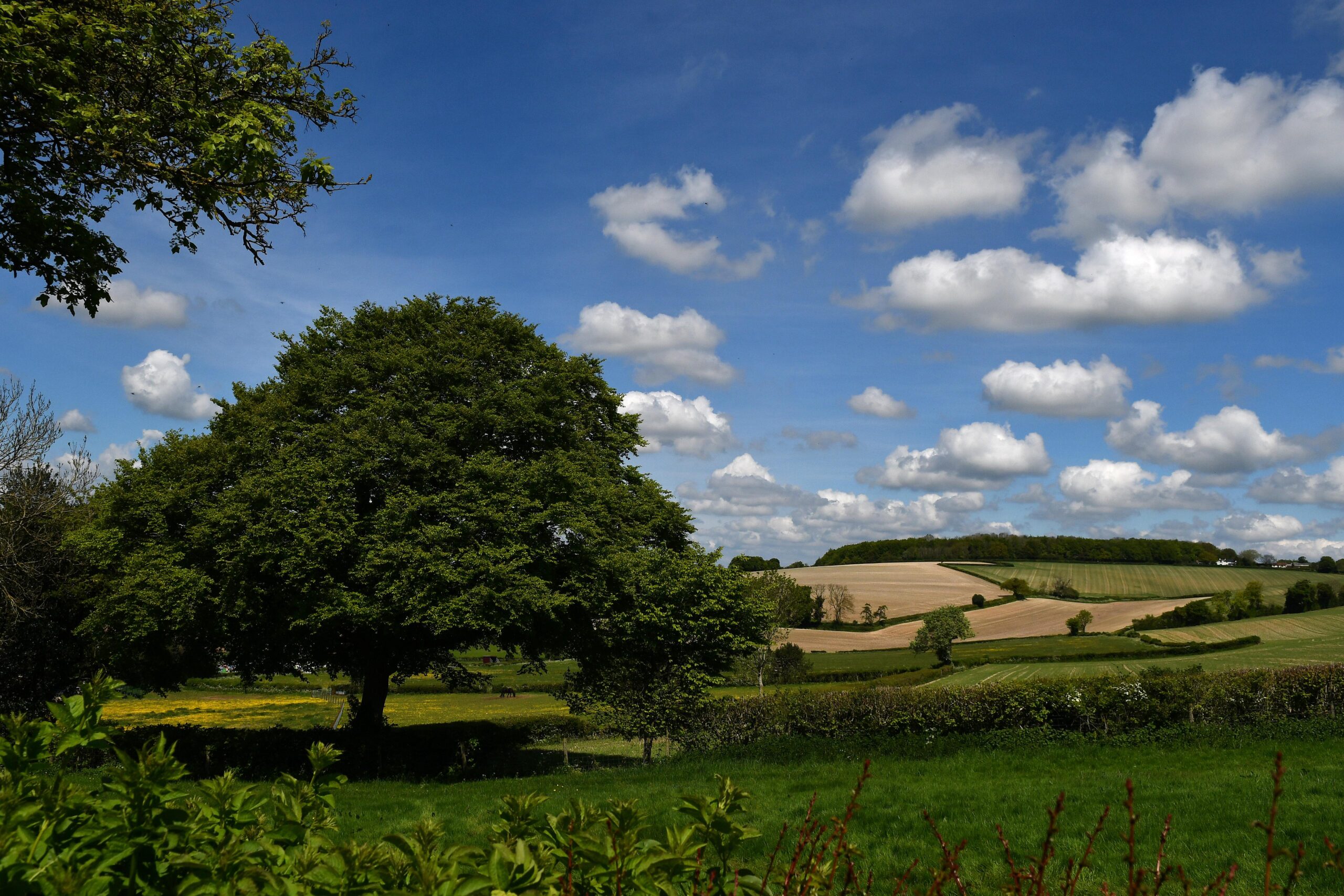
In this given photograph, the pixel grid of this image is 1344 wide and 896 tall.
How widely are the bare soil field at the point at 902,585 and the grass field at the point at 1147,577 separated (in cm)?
398

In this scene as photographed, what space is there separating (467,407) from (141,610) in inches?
340

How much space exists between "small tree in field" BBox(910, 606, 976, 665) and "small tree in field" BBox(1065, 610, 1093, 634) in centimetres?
1300

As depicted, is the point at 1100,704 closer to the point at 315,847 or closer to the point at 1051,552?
the point at 315,847

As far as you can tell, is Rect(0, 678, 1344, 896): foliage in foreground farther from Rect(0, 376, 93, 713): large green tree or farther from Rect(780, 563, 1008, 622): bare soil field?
Rect(780, 563, 1008, 622): bare soil field

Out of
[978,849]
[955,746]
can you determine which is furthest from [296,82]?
[955,746]

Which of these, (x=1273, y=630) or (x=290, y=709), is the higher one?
(x=1273, y=630)

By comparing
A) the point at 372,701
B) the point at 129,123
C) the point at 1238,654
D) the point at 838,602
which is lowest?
the point at 1238,654

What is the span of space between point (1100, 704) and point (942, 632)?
4717 centimetres

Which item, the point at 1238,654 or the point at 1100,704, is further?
the point at 1238,654

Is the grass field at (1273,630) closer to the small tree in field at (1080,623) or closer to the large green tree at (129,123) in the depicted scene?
the small tree in field at (1080,623)

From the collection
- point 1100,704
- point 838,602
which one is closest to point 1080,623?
point 838,602

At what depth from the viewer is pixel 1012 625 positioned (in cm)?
7681

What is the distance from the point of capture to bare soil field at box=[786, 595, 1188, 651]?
7388 cm

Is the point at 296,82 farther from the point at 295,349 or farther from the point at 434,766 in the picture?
the point at 434,766
